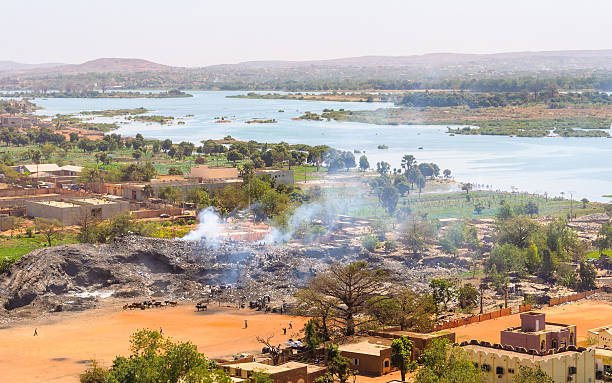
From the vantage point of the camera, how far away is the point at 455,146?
8069cm

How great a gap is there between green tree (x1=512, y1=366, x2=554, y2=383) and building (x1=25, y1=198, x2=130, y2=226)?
25906mm

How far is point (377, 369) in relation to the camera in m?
20.1

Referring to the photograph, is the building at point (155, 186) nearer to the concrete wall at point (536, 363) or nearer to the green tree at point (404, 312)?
the green tree at point (404, 312)

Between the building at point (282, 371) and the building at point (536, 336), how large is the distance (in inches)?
151

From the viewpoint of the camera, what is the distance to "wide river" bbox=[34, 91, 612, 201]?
59.2m

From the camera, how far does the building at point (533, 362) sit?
17828mm

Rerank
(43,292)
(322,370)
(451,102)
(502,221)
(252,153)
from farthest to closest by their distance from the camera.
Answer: (451,102) → (252,153) → (502,221) → (43,292) → (322,370)

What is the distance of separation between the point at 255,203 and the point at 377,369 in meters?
22.7

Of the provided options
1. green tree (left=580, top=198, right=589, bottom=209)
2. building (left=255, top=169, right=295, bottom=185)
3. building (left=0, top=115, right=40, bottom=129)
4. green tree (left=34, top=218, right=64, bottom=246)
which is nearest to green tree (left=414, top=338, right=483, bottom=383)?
green tree (left=34, top=218, right=64, bottom=246)

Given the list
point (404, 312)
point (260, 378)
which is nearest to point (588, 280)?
point (404, 312)

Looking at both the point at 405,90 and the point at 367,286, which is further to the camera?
the point at 405,90

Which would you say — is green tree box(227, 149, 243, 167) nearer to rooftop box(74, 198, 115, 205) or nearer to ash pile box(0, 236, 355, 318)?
rooftop box(74, 198, 115, 205)

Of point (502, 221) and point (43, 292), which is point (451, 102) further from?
point (43, 292)

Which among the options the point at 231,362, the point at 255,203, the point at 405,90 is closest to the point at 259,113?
the point at 405,90
